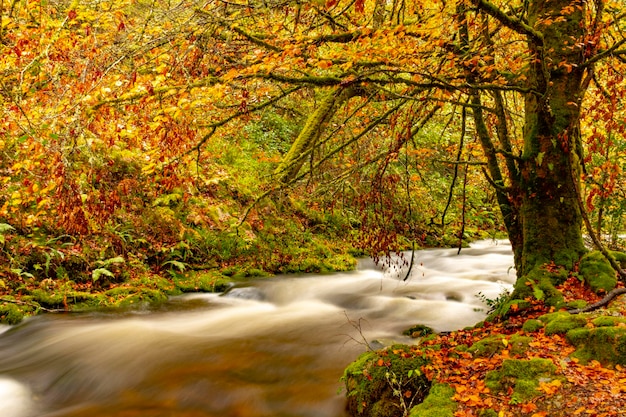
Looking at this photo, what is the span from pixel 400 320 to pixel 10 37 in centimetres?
932

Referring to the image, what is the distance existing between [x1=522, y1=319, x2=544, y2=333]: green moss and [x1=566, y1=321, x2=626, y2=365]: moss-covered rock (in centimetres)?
51

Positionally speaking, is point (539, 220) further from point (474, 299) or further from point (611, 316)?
point (474, 299)

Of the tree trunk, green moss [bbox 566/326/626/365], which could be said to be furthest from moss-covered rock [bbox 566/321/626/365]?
the tree trunk

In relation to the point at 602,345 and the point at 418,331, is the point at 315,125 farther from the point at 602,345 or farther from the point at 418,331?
the point at 602,345

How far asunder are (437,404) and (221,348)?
359cm

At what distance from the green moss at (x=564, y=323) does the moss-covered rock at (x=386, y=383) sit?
1.18 meters

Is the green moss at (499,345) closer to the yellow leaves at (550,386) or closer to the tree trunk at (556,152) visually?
the yellow leaves at (550,386)

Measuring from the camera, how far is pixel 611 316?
416cm

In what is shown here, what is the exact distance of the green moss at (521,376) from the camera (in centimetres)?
342

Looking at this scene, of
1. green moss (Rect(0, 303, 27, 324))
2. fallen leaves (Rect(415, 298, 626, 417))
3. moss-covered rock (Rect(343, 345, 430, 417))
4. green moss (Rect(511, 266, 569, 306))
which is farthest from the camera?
green moss (Rect(0, 303, 27, 324))

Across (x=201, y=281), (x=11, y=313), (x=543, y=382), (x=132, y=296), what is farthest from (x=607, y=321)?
(x=11, y=313)

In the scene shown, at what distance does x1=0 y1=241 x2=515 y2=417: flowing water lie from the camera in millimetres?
4969

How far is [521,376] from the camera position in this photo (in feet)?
11.8

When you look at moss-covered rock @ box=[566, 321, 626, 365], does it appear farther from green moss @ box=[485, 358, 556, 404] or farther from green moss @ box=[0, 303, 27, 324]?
green moss @ box=[0, 303, 27, 324]
